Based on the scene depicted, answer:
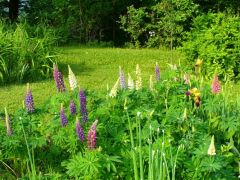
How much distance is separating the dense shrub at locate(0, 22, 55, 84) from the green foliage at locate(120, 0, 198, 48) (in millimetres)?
5899

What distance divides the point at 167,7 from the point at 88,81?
6144 mm

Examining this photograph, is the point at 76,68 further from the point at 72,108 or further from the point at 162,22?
the point at 72,108

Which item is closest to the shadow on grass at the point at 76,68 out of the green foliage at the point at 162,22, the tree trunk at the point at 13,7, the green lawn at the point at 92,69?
the green lawn at the point at 92,69

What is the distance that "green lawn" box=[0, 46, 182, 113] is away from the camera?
7898mm

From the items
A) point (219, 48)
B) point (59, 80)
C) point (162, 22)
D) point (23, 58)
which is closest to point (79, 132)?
point (59, 80)

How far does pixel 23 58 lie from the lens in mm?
8969

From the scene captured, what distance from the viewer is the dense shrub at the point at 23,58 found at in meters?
8.87

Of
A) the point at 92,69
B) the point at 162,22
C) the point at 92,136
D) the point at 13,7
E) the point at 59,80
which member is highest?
the point at 13,7

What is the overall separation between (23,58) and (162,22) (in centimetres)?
789

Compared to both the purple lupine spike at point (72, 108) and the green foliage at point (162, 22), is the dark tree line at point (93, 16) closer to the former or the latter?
the green foliage at point (162, 22)

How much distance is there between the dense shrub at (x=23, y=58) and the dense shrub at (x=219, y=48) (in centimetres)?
303

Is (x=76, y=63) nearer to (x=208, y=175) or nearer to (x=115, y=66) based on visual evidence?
(x=115, y=66)

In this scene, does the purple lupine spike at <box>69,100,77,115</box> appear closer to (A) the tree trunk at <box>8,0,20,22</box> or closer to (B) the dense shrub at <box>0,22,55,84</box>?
(B) the dense shrub at <box>0,22,55,84</box>

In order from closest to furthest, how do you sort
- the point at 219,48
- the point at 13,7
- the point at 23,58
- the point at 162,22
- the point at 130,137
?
the point at 130,137 → the point at 23,58 → the point at 219,48 → the point at 162,22 → the point at 13,7
